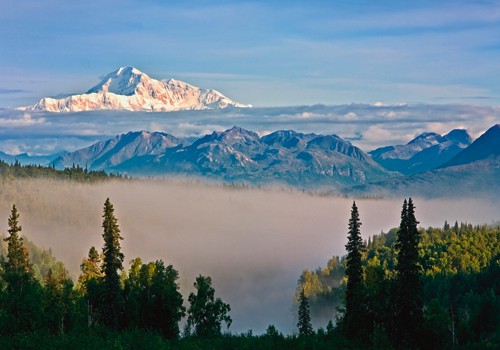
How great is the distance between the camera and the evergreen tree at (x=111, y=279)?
3880 inches

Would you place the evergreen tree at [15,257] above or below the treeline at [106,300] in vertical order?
above

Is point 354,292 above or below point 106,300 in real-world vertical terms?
above

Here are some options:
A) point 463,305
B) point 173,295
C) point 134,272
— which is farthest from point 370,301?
point 463,305

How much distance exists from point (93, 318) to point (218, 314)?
19.0 metres

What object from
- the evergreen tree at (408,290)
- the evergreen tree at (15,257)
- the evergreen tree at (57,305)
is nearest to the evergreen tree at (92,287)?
the evergreen tree at (57,305)

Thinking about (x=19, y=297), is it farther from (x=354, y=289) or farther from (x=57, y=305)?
(x=354, y=289)

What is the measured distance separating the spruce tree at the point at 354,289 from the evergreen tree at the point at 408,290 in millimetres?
7146

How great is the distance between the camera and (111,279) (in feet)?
327

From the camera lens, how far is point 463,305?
19938 cm

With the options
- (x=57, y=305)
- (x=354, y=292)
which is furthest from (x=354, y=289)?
(x=57, y=305)

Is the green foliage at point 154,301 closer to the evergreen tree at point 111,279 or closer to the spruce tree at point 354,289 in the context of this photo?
the evergreen tree at point 111,279

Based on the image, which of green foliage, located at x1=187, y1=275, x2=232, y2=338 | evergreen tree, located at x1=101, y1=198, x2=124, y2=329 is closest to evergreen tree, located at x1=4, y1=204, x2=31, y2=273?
evergreen tree, located at x1=101, y1=198, x2=124, y2=329

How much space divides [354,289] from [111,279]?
3460 centimetres

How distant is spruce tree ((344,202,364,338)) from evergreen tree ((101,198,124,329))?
1271 inches
